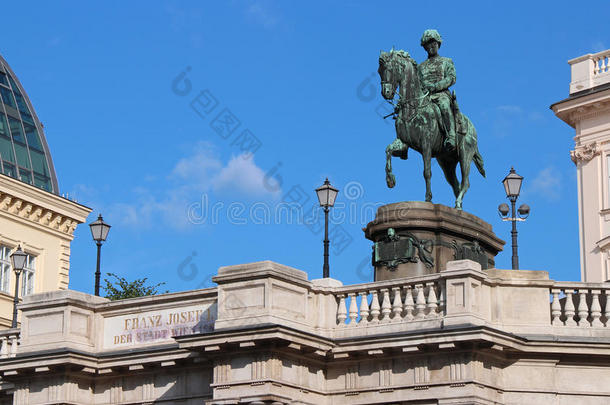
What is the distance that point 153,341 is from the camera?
3144 centimetres

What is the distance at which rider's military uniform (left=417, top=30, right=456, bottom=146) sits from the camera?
108ft

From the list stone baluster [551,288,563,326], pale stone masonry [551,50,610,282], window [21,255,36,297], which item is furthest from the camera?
window [21,255,36,297]

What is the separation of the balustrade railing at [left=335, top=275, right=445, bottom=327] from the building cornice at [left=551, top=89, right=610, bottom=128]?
29278 millimetres

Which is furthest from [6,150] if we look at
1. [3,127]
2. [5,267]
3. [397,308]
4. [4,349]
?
[397,308]

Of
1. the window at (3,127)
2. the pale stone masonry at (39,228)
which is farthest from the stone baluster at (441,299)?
the window at (3,127)

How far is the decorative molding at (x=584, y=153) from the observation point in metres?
57.2

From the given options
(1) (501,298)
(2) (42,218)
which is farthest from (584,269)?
(1) (501,298)

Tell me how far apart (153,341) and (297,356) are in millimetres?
4244

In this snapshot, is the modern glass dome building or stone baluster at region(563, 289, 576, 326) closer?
stone baluster at region(563, 289, 576, 326)

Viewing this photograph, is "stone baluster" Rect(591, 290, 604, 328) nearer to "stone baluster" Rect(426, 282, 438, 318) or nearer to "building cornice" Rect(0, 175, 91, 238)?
"stone baluster" Rect(426, 282, 438, 318)

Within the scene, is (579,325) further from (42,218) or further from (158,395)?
(42,218)

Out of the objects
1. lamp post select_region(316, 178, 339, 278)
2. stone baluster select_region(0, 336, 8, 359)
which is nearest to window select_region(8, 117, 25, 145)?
stone baluster select_region(0, 336, 8, 359)

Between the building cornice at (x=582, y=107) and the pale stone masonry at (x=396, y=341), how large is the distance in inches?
1112

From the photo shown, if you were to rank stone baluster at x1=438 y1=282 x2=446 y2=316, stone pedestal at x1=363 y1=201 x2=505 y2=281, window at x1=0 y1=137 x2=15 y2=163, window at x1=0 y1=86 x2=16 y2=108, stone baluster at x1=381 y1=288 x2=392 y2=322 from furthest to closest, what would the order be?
window at x1=0 y1=86 x2=16 y2=108 → window at x1=0 y1=137 x2=15 y2=163 → stone pedestal at x1=363 y1=201 x2=505 y2=281 → stone baluster at x1=381 y1=288 x2=392 y2=322 → stone baluster at x1=438 y1=282 x2=446 y2=316
